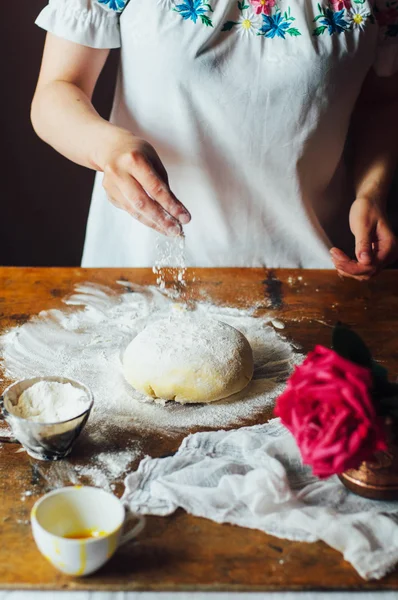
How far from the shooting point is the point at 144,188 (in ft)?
3.48

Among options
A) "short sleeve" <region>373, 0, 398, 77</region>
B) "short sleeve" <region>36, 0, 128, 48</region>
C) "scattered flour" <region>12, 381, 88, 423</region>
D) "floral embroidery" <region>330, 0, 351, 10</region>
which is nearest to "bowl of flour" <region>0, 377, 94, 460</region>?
"scattered flour" <region>12, 381, 88, 423</region>

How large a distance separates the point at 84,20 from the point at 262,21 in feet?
1.18

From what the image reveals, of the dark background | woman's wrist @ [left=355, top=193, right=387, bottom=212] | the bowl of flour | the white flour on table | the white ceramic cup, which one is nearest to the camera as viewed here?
the white ceramic cup

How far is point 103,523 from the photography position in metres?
0.73

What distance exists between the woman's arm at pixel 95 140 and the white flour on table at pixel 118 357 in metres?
0.24

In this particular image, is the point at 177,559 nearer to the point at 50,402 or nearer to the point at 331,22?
the point at 50,402

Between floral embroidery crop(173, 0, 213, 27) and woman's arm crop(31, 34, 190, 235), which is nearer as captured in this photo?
woman's arm crop(31, 34, 190, 235)

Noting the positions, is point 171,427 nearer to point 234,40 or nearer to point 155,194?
point 155,194

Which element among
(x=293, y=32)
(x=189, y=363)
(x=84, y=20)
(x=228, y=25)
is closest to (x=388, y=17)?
(x=293, y=32)

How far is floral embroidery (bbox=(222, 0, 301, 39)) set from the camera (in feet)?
4.36

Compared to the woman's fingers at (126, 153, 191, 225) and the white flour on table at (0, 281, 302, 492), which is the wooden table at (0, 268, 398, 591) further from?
the woman's fingers at (126, 153, 191, 225)

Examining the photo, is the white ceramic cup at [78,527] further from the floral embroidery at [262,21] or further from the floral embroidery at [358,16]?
the floral embroidery at [358,16]

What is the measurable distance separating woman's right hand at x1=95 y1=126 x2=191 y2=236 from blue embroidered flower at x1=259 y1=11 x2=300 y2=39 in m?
0.44

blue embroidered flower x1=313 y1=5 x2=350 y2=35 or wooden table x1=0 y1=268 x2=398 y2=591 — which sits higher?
blue embroidered flower x1=313 y1=5 x2=350 y2=35
